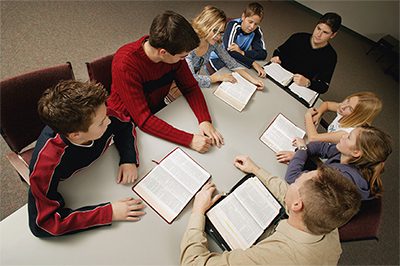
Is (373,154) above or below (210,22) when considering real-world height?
below

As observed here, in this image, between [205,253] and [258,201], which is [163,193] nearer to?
[205,253]

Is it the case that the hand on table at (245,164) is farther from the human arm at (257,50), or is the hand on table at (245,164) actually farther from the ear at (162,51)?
the human arm at (257,50)

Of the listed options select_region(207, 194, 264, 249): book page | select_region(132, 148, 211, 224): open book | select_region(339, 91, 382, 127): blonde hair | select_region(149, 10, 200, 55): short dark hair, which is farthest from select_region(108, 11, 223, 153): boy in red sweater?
select_region(339, 91, 382, 127): blonde hair

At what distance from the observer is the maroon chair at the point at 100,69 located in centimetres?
156

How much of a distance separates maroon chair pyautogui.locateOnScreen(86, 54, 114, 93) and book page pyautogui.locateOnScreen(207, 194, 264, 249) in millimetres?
990

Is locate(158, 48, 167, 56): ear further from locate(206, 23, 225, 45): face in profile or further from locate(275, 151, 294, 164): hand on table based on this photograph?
locate(275, 151, 294, 164): hand on table

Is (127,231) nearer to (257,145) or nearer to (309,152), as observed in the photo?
(257,145)

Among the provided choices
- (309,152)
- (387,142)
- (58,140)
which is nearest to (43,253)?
(58,140)

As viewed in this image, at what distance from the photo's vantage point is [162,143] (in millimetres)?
1445

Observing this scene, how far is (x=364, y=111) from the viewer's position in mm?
1730

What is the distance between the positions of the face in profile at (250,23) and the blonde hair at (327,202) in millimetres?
1508

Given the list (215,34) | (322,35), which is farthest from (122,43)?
(322,35)

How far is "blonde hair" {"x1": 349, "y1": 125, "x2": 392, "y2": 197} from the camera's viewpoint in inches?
55.4

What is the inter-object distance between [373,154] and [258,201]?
2.13 feet
